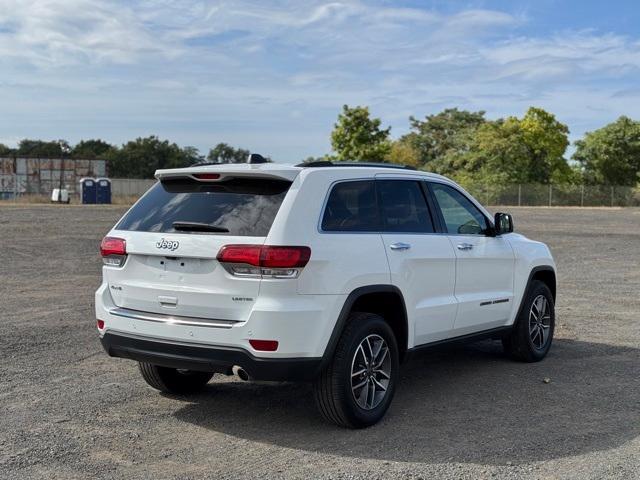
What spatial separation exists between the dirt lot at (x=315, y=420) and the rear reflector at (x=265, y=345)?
0.68 meters

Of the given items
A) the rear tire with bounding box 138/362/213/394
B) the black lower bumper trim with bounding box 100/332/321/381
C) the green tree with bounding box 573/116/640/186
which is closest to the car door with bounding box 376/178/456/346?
the black lower bumper trim with bounding box 100/332/321/381

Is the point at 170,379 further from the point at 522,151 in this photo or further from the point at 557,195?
the point at 522,151

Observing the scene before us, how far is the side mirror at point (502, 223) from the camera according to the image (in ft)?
23.7

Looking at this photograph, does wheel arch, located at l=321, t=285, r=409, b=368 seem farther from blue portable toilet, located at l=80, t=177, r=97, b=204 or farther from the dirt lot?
blue portable toilet, located at l=80, t=177, r=97, b=204

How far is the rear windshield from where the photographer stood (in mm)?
5219

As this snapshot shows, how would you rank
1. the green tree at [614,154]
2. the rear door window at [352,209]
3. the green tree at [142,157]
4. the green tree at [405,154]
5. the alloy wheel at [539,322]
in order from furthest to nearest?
the green tree at [142,157] → the green tree at [405,154] → the green tree at [614,154] → the alloy wheel at [539,322] → the rear door window at [352,209]

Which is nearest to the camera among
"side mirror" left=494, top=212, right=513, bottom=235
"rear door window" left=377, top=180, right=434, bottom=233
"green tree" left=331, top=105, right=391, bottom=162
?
"rear door window" left=377, top=180, right=434, bottom=233

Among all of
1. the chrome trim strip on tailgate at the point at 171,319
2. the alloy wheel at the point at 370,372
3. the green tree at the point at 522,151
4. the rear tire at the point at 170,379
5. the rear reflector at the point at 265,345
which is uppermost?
the green tree at the point at 522,151

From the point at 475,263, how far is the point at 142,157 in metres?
103

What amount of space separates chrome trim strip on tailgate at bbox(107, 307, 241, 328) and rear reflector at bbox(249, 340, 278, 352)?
0.62 feet

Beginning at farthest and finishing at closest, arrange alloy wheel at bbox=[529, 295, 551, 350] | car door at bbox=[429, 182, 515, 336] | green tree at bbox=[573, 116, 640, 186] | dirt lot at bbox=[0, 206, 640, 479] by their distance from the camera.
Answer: green tree at bbox=[573, 116, 640, 186] → alloy wheel at bbox=[529, 295, 551, 350] → car door at bbox=[429, 182, 515, 336] → dirt lot at bbox=[0, 206, 640, 479]

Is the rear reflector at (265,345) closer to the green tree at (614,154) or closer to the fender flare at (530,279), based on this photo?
the fender flare at (530,279)

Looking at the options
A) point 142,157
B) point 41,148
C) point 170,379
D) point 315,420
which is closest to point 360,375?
point 315,420

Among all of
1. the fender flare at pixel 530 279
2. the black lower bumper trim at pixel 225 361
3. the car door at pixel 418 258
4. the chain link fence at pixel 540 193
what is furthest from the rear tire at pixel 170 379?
the chain link fence at pixel 540 193
